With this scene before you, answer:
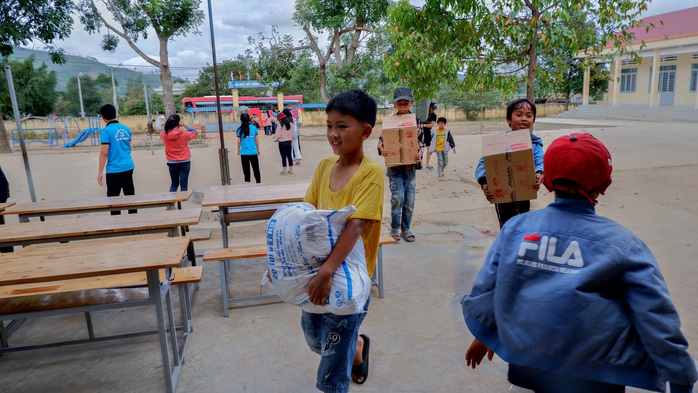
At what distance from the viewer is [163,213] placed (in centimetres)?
417

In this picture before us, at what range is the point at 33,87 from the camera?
124 feet

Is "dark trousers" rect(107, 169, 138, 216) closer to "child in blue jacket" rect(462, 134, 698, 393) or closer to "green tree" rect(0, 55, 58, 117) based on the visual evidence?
"child in blue jacket" rect(462, 134, 698, 393)

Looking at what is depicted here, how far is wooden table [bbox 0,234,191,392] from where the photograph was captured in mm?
2393

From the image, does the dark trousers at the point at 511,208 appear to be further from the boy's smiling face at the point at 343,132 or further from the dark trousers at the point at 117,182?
the dark trousers at the point at 117,182

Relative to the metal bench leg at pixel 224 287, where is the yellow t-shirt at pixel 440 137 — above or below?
above

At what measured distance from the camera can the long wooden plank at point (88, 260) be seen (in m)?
2.38

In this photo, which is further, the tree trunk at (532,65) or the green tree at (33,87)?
the green tree at (33,87)

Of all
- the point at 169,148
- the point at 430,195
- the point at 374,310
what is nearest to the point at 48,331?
the point at 374,310

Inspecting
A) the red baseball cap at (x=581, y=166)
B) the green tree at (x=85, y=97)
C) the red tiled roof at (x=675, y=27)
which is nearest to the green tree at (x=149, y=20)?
the red baseball cap at (x=581, y=166)

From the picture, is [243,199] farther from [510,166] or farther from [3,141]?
[3,141]

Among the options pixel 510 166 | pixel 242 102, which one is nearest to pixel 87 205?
pixel 510 166

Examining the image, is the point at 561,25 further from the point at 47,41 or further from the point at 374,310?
the point at 47,41

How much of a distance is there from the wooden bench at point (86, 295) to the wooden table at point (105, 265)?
0.30ft

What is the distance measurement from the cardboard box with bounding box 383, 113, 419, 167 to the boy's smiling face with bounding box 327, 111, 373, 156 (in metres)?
2.96
